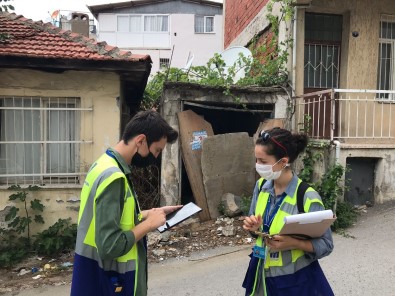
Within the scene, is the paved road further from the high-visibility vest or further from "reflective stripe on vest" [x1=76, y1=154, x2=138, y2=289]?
"reflective stripe on vest" [x1=76, y1=154, x2=138, y2=289]

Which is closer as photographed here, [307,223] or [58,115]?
[307,223]

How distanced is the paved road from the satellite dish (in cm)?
405

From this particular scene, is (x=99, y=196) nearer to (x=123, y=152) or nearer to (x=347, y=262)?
(x=123, y=152)

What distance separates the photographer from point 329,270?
484cm

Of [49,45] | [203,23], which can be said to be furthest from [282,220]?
[203,23]

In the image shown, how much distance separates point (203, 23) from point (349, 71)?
20.3 metres

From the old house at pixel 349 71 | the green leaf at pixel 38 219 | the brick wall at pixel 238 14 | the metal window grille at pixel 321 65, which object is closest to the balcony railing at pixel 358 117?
the old house at pixel 349 71

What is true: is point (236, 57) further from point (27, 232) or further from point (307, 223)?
point (307, 223)

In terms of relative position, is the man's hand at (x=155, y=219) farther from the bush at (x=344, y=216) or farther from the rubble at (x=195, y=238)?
the bush at (x=344, y=216)

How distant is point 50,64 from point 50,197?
219 cm

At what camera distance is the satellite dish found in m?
8.54

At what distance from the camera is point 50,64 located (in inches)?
242

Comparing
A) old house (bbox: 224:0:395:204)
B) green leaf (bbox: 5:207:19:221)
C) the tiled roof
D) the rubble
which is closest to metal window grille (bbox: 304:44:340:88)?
old house (bbox: 224:0:395:204)

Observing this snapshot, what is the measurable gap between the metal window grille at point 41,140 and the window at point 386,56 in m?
6.22
